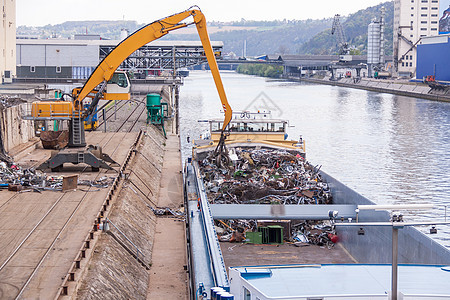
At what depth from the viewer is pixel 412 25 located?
125625 millimetres

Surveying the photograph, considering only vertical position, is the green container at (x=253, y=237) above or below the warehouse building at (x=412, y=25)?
below

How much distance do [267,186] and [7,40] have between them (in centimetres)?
3686

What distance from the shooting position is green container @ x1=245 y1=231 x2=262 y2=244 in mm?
19328

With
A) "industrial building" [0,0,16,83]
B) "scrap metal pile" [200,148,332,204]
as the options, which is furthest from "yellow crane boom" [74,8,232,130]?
"industrial building" [0,0,16,83]

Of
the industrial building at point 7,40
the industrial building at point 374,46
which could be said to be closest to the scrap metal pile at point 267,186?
the industrial building at point 7,40

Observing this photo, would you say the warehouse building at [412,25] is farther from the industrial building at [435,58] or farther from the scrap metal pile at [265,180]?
the scrap metal pile at [265,180]

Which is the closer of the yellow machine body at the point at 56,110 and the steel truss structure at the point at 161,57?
the yellow machine body at the point at 56,110

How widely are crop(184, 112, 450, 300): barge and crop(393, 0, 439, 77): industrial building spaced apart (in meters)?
99.7

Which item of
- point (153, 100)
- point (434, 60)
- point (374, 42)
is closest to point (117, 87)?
point (153, 100)

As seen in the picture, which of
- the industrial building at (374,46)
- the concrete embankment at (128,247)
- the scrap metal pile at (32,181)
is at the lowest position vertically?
the concrete embankment at (128,247)

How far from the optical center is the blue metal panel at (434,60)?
3590 inches

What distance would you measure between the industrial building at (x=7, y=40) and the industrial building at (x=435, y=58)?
5696cm

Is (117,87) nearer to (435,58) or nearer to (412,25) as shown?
(435,58)

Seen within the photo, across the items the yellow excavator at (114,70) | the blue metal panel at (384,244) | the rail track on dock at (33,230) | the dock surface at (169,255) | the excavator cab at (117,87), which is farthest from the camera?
the excavator cab at (117,87)
